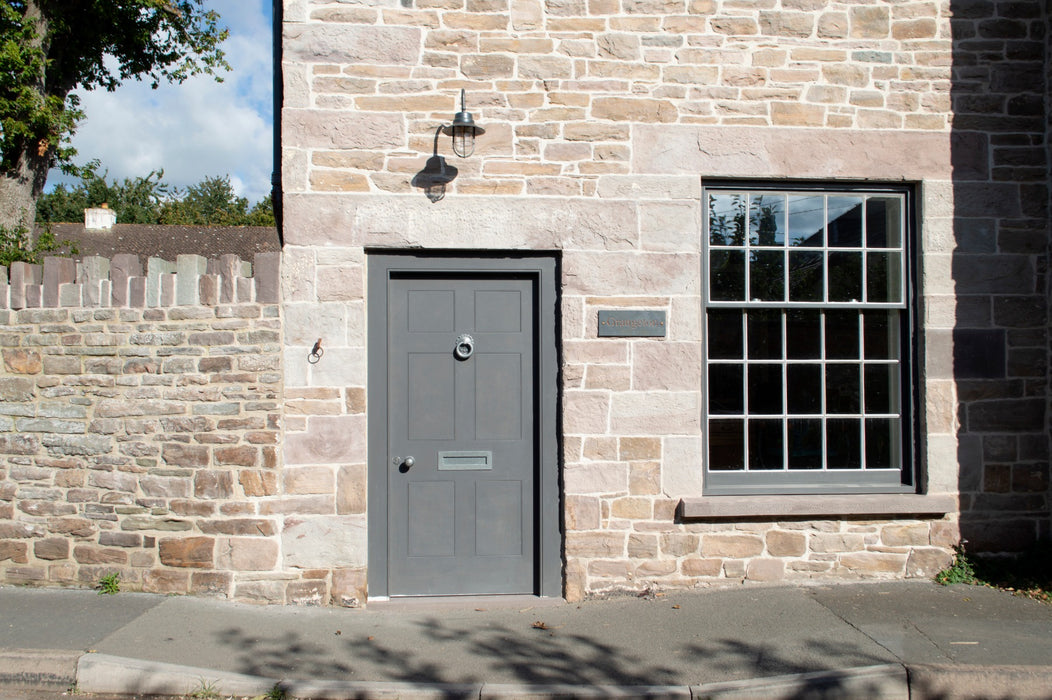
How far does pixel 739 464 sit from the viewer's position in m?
5.90

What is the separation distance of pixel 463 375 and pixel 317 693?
93.7 inches

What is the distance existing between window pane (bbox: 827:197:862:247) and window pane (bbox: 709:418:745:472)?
1590 mm

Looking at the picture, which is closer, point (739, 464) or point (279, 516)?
point (279, 516)

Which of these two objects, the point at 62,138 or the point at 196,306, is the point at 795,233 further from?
the point at 62,138

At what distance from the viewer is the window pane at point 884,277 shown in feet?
19.7

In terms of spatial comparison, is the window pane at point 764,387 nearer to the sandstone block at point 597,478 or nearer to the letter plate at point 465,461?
the sandstone block at point 597,478

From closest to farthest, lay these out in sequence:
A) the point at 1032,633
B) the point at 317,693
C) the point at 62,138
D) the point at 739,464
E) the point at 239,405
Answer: the point at 317,693 → the point at 1032,633 → the point at 239,405 → the point at 739,464 → the point at 62,138

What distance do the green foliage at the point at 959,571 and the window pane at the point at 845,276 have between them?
2.04 meters

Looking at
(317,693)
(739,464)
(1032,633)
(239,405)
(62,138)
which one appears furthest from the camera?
(62,138)

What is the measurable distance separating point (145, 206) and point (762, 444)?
36.6m

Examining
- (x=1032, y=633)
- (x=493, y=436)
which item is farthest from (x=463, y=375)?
(x=1032, y=633)

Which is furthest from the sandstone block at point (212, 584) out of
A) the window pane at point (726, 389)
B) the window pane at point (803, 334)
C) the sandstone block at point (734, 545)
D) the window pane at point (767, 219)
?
the window pane at point (767, 219)

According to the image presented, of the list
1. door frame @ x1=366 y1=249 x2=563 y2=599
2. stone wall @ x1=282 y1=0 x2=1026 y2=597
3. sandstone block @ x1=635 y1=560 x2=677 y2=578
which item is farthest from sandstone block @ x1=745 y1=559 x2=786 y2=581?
door frame @ x1=366 y1=249 x2=563 y2=599

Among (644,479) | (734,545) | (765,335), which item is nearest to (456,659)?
(644,479)
